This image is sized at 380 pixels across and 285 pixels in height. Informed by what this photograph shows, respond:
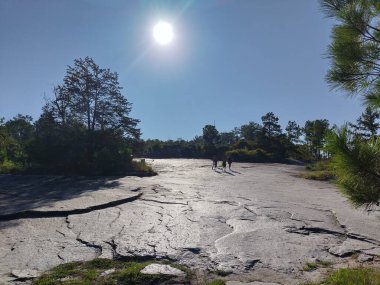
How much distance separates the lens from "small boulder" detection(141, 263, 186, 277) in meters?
5.14

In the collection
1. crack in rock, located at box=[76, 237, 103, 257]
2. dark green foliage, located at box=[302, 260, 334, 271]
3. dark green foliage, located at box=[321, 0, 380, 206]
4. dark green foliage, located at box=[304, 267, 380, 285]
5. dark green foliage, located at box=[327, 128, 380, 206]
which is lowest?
dark green foliage, located at box=[302, 260, 334, 271]

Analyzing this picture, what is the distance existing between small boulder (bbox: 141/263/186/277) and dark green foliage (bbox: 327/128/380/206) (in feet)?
9.29

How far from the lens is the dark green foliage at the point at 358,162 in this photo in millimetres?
3969

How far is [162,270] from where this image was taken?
5266 mm

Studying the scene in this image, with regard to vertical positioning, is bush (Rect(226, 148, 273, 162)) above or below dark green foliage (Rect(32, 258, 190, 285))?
above

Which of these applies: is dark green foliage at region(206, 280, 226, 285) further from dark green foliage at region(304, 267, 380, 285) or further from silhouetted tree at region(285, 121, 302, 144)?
silhouetted tree at region(285, 121, 302, 144)

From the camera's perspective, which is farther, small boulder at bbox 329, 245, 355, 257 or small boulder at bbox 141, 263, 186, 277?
small boulder at bbox 329, 245, 355, 257

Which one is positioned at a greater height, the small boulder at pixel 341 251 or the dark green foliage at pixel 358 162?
the dark green foliage at pixel 358 162

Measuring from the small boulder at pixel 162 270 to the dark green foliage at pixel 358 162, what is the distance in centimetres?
283

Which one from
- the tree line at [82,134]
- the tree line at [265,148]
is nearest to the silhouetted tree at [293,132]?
the tree line at [265,148]

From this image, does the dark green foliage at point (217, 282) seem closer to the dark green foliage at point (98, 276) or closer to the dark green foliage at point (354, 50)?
the dark green foliage at point (98, 276)

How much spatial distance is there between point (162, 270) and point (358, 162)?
10.9ft

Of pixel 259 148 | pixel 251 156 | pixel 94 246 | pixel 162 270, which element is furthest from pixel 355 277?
pixel 259 148

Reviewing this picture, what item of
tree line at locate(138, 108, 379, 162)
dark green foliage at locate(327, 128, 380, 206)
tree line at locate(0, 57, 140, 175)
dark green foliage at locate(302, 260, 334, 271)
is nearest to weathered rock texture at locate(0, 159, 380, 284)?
dark green foliage at locate(302, 260, 334, 271)
